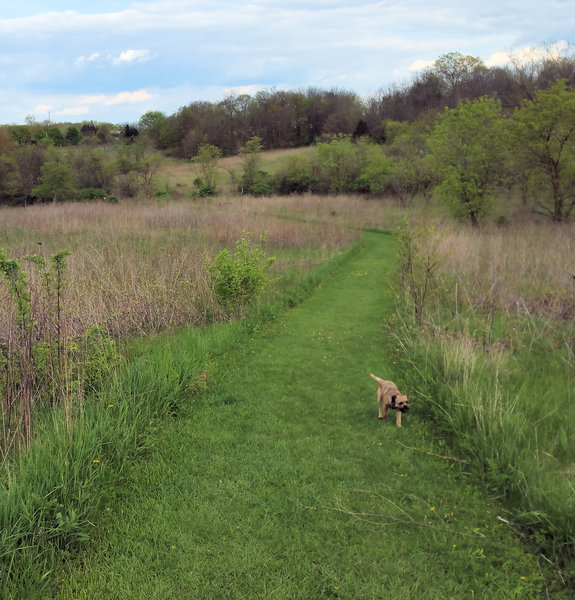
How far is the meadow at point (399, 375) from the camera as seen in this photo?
3105 millimetres

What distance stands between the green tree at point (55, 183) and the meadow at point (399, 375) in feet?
76.5

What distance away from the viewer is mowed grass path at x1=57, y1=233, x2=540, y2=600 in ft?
9.25

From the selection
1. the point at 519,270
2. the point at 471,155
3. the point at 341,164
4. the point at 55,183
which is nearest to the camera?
the point at 519,270

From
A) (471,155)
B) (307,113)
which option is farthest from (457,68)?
(471,155)

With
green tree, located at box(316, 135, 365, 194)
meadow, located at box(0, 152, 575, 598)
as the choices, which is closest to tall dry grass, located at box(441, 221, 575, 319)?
meadow, located at box(0, 152, 575, 598)

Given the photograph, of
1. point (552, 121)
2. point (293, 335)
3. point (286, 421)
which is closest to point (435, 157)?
point (552, 121)

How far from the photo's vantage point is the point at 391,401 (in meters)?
4.67

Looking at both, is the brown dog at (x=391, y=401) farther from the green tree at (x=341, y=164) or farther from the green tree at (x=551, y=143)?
the green tree at (x=341, y=164)

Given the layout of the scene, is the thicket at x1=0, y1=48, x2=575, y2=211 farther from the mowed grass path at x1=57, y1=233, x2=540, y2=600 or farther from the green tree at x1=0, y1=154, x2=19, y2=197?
the mowed grass path at x1=57, y1=233, x2=540, y2=600

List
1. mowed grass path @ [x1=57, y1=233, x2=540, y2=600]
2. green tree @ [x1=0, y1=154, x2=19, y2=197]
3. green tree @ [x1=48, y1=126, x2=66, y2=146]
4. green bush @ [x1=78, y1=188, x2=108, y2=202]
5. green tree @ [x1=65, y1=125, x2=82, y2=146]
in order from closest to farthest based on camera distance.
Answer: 1. mowed grass path @ [x1=57, y1=233, x2=540, y2=600]
2. green tree @ [x1=0, y1=154, x2=19, y2=197]
3. green bush @ [x1=78, y1=188, x2=108, y2=202]
4. green tree @ [x1=48, y1=126, x2=66, y2=146]
5. green tree @ [x1=65, y1=125, x2=82, y2=146]

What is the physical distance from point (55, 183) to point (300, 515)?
3509 centimetres

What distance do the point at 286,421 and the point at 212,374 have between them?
153 centimetres

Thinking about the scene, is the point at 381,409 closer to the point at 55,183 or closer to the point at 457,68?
the point at 55,183

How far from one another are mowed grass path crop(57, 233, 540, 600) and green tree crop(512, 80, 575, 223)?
51.6ft
